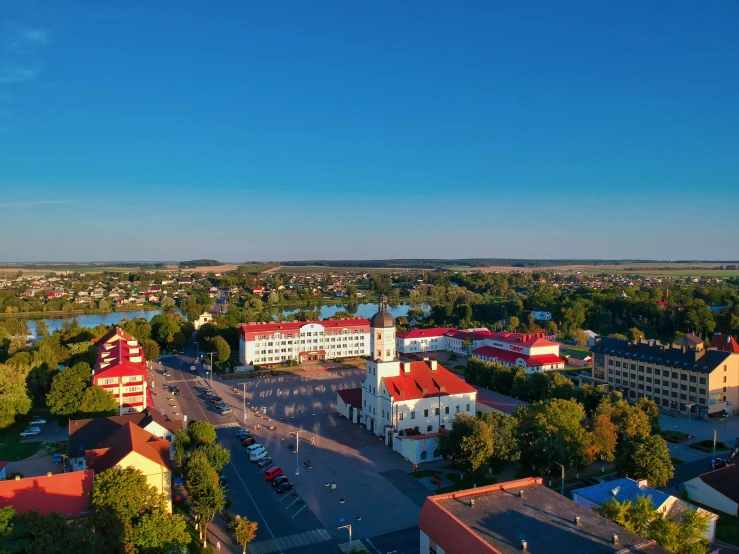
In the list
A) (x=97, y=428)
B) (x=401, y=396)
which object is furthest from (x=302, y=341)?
(x=97, y=428)

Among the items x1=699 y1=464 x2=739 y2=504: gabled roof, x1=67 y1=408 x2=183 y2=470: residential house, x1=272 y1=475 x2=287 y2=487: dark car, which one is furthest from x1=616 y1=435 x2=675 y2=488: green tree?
x1=67 y1=408 x2=183 y2=470: residential house

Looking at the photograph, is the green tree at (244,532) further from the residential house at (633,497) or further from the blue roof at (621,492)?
the blue roof at (621,492)

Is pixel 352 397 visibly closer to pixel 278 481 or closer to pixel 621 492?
pixel 278 481

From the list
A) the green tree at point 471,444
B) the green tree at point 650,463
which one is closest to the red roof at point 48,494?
the green tree at point 471,444

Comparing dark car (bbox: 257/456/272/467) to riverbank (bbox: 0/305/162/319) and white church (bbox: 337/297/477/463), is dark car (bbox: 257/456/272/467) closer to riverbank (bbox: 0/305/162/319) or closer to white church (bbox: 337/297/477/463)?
white church (bbox: 337/297/477/463)

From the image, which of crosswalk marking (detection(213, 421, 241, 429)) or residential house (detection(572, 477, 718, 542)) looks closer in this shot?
residential house (detection(572, 477, 718, 542))

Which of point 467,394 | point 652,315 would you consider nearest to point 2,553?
point 467,394
